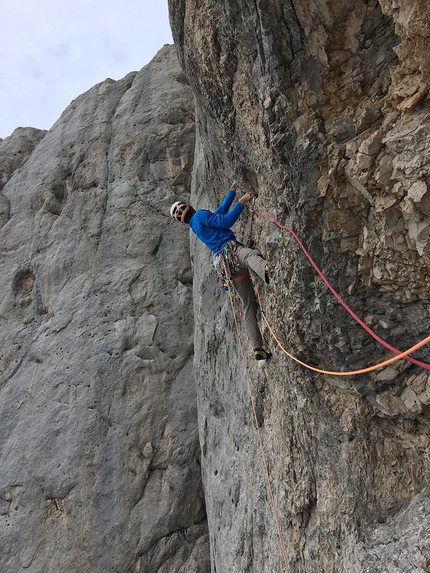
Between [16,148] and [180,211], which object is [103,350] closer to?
[180,211]

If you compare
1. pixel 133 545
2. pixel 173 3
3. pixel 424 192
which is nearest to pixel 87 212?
pixel 173 3

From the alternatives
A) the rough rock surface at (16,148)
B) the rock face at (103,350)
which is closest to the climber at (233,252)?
the rock face at (103,350)

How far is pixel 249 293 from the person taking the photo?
540 centimetres

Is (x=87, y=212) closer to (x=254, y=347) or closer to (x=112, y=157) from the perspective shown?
(x=112, y=157)

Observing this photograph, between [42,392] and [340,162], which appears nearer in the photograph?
[340,162]

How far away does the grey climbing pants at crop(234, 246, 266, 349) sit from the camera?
481 centimetres

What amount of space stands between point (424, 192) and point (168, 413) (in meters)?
7.48

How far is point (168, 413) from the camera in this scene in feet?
29.0

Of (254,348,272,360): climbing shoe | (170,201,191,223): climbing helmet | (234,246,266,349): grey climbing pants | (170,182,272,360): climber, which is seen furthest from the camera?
(170,201,191,223): climbing helmet

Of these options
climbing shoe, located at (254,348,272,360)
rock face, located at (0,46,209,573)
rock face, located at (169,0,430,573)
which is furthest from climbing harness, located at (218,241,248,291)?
rock face, located at (0,46,209,573)

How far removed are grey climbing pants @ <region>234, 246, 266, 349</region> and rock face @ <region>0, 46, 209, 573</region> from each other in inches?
170

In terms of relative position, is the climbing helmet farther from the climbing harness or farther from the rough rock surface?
the rough rock surface

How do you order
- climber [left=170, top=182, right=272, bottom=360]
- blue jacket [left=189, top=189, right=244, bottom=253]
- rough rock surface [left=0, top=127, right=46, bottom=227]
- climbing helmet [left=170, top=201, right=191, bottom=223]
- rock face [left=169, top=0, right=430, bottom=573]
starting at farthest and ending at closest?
rough rock surface [left=0, top=127, right=46, bottom=227], climbing helmet [left=170, top=201, right=191, bottom=223], blue jacket [left=189, top=189, right=244, bottom=253], climber [left=170, top=182, right=272, bottom=360], rock face [left=169, top=0, right=430, bottom=573]

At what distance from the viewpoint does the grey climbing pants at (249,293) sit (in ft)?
15.8
